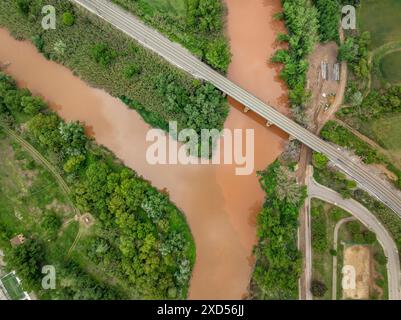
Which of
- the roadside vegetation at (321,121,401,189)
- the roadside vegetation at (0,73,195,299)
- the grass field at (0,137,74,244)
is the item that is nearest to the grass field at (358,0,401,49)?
the roadside vegetation at (321,121,401,189)

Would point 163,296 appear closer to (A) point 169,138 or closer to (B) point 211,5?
(A) point 169,138

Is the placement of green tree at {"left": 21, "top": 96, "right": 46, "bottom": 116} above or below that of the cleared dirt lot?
above

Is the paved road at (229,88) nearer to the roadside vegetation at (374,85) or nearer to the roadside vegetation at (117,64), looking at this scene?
the roadside vegetation at (117,64)

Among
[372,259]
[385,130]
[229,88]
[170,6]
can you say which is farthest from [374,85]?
[170,6]

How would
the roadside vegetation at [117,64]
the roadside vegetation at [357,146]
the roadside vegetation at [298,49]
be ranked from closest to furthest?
1. the roadside vegetation at [357,146]
2. the roadside vegetation at [298,49]
3. the roadside vegetation at [117,64]

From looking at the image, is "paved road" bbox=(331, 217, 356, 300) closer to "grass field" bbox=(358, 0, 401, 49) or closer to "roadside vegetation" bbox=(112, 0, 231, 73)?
"grass field" bbox=(358, 0, 401, 49)

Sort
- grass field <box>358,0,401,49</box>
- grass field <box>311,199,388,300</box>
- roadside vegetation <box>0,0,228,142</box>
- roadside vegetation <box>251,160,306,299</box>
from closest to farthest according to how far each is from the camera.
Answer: roadside vegetation <box>251,160,306,299</box> < grass field <box>311,199,388,300</box> < roadside vegetation <box>0,0,228,142</box> < grass field <box>358,0,401,49</box>

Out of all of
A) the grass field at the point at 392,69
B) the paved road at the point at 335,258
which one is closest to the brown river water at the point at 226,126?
the paved road at the point at 335,258
